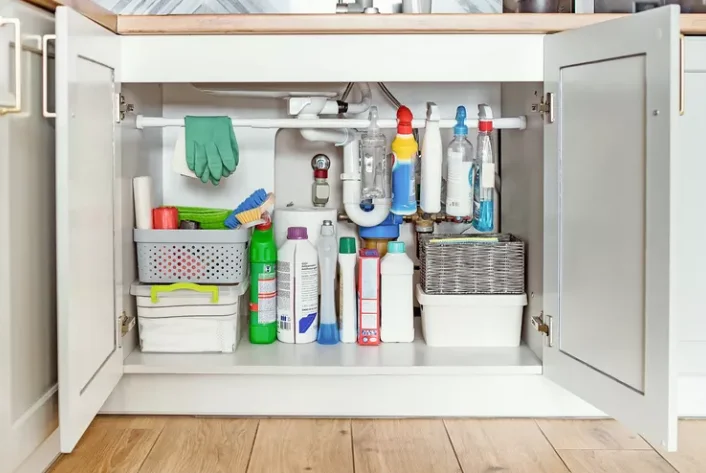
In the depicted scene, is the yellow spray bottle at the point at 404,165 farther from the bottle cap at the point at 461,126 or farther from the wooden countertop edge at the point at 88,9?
the wooden countertop edge at the point at 88,9

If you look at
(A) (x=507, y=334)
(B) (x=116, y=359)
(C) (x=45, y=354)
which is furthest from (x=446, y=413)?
(C) (x=45, y=354)

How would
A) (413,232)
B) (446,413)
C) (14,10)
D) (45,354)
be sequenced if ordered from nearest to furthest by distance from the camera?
(14,10), (45,354), (446,413), (413,232)

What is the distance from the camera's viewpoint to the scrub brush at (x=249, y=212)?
5.37 feet

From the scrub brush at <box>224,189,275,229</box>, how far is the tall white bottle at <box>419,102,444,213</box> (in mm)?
355

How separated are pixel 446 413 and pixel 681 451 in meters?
0.46

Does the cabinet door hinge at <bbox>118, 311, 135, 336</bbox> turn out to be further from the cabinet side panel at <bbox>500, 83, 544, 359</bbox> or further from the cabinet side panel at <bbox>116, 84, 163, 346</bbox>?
the cabinet side panel at <bbox>500, 83, 544, 359</bbox>

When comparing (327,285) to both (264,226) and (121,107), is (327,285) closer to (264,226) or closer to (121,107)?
(264,226)

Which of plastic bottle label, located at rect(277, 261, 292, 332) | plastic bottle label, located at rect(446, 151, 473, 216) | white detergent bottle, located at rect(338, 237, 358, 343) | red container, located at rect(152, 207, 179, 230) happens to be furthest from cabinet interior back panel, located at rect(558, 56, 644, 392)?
red container, located at rect(152, 207, 179, 230)

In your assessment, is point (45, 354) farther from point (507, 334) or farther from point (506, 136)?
point (506, 136)

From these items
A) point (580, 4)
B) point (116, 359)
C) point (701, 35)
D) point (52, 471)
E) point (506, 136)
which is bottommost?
point (52, 471)

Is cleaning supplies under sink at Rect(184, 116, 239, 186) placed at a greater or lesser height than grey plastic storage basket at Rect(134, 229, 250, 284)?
greater

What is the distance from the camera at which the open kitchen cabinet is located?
1.18 m

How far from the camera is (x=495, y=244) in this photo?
1.66 meters

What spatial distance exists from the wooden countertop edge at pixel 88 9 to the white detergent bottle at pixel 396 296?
75 centimetres
